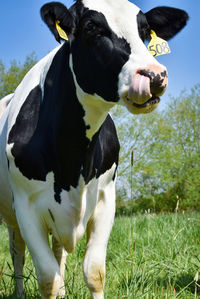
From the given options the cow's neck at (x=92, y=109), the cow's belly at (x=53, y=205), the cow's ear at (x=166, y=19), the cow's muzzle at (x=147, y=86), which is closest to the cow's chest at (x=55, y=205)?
the cow's belly at (x=53, y=205)

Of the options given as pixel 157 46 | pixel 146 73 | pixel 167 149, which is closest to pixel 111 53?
pixel 146 73

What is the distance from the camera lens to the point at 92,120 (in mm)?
2969

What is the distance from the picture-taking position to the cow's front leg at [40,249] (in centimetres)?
294

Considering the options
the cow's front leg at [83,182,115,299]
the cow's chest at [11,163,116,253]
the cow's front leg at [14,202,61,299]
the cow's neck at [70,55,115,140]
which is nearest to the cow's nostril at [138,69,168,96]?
the cow's neck at [70,55,115,140]

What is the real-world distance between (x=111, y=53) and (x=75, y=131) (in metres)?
0.72

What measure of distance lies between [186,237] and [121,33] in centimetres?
355

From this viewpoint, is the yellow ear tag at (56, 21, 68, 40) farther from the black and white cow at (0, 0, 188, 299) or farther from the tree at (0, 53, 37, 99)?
the tree at (0, 53, 37, 99)

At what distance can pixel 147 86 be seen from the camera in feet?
7.46

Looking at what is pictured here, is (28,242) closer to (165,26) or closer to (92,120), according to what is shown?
(92,120)

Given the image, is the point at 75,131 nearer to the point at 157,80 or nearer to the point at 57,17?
the point at 57,17

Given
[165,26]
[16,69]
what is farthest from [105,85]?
[16,69]

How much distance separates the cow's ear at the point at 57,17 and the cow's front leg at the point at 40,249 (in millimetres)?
1279

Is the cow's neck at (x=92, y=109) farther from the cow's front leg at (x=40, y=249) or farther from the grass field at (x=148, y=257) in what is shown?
the grass field at (x=148, y=257)

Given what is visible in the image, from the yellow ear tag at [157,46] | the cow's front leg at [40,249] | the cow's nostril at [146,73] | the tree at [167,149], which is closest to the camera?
the cow's nostril at [146,73]
